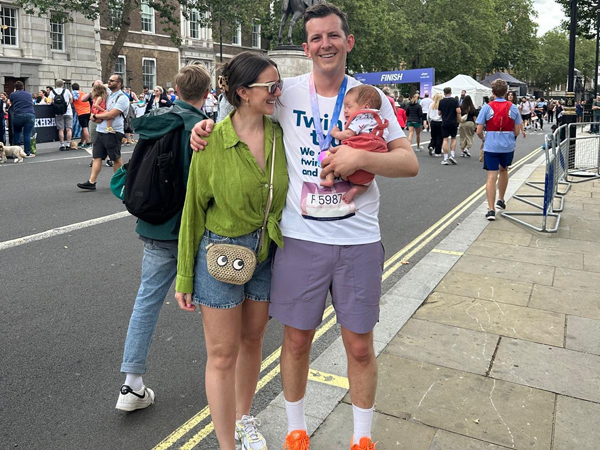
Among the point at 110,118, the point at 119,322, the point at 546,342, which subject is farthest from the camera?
the point at 110,118

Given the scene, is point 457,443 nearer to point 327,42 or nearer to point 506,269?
point 327,42

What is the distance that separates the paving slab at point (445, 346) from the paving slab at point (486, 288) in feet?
2.78

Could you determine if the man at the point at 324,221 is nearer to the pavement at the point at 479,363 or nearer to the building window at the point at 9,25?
the pavement at the point at 479,363

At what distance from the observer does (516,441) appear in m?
2.71

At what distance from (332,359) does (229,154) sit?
1810 millimetres

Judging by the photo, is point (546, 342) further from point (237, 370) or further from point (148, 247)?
point (148, 247)

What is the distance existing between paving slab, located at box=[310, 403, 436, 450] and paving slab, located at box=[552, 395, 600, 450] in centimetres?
61

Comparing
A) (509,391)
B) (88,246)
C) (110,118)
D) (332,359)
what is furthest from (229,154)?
(110,118)

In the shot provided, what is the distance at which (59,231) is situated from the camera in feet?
22.6

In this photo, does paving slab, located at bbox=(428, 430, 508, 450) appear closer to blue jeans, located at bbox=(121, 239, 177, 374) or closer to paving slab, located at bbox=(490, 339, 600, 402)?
paving slab, located at bbox=(490, 339, 600, 402)

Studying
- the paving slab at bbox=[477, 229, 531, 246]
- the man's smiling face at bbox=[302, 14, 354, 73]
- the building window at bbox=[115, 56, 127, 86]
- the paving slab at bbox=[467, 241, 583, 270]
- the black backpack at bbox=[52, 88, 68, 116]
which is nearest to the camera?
the man's smiling face at bbox=[302, 14, 354, 73]

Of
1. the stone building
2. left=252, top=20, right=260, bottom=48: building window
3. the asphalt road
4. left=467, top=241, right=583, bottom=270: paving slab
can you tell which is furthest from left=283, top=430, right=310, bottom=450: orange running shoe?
left=252, top=20, right=260, bottom=48: building window

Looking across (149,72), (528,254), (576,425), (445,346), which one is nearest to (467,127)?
(528,254)

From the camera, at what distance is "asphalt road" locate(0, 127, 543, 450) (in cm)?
294
